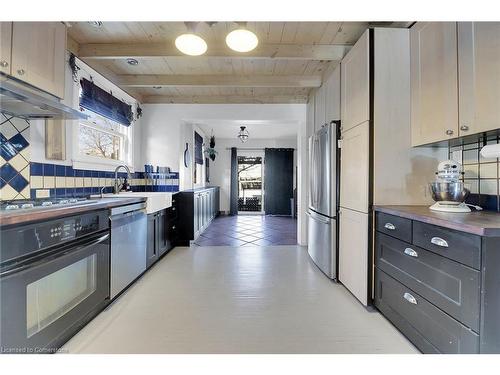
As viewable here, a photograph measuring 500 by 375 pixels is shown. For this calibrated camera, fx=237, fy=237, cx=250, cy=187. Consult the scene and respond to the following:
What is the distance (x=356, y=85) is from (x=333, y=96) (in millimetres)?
554

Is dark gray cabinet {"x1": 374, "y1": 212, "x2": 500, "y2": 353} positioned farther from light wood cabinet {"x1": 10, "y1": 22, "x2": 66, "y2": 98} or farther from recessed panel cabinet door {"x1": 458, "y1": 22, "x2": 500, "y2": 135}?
light wood cabinet {"x1": 10, "y1": 22, "x2": 66, "y2": 98}

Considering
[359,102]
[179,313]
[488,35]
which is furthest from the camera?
[359,102]

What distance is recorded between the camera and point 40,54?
1660 mm

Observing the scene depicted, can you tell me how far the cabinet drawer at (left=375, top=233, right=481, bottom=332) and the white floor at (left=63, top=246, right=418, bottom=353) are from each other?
0.45 meters

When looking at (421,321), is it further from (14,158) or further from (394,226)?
(14,158)

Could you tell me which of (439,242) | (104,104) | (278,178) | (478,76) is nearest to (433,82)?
(478,76)

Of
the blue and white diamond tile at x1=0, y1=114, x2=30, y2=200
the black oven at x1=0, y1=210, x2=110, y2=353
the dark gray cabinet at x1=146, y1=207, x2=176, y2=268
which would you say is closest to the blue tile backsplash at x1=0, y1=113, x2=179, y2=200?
the blue and white diamond tile at x1=0, y1=114, x2=30, y2=200

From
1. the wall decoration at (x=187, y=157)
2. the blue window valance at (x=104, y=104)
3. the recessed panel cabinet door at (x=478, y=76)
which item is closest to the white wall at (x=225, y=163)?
the wall decoration at (x=187, y=157)

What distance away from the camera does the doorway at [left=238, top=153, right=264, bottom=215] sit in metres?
7.93

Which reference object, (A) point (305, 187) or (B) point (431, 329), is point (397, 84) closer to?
(B) point (431, 329)

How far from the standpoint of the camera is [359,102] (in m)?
2.09
